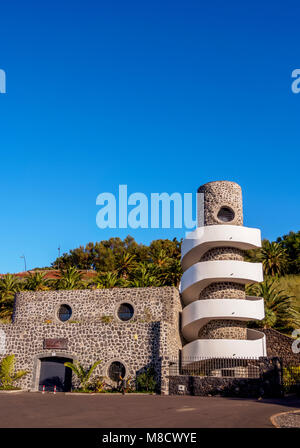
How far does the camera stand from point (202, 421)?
1023 cm

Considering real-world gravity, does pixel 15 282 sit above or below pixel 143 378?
above

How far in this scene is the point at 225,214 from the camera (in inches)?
1055

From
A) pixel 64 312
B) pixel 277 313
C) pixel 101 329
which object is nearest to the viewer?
pixel 101 329

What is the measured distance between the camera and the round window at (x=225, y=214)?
87.3 feet

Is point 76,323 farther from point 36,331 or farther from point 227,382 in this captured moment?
point 227,382

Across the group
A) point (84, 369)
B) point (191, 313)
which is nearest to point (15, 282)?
point (84, 369)

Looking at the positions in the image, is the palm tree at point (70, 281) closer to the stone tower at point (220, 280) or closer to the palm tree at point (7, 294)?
the palm tree at point (7, 294)

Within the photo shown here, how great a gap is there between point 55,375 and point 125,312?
5602 mm

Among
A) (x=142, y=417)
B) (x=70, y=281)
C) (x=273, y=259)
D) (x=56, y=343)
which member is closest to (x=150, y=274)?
(x=70, y=281)

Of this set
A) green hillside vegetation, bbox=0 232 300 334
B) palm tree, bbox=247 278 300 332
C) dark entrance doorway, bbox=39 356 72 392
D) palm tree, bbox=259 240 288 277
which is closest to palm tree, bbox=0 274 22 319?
green hillside vegetation, bbox=0 232 300 334

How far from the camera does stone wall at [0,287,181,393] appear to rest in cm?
2205

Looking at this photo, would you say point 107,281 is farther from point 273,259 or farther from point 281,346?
point 273,259

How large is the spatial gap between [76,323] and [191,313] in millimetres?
7044

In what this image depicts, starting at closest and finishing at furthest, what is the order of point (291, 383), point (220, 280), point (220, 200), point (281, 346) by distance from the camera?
point (291, 383) → point (220, 280) → point (281, 346) → point (220, 200)
